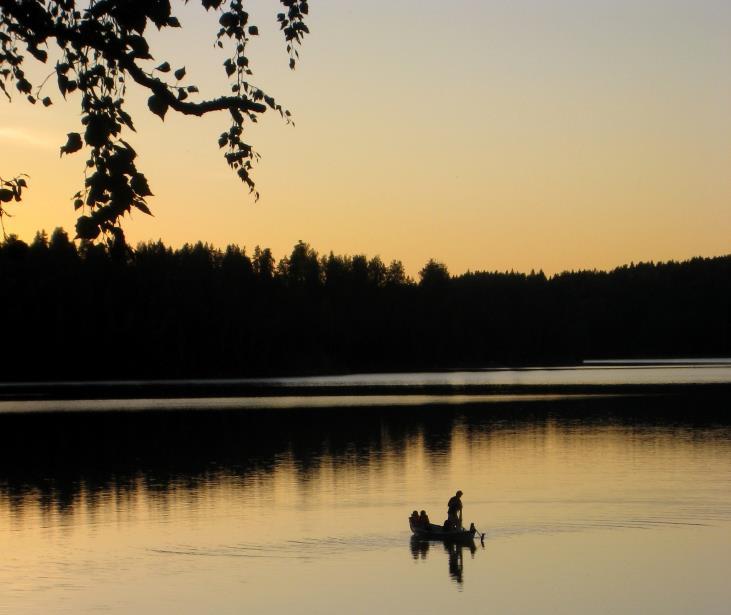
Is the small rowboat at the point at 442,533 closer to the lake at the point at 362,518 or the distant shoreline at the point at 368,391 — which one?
the lake at the point at 362,518

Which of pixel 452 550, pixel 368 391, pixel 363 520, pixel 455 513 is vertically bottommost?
pixel 452 550

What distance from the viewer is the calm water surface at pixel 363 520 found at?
27703mm

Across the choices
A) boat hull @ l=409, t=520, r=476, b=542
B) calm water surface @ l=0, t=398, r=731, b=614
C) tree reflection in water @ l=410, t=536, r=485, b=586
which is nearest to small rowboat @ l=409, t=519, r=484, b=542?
boat hull @ l=409, t=520, r=476, b=542

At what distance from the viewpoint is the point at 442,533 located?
112 ft

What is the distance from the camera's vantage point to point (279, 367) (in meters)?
199

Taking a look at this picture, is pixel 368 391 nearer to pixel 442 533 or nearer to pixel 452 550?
pixel 442 533

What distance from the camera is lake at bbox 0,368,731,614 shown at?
27734mm

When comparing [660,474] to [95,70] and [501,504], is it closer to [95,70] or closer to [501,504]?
[501,504]

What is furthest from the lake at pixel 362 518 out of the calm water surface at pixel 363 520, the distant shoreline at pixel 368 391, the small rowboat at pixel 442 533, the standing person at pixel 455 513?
the distant shoreline at pixel 368 391

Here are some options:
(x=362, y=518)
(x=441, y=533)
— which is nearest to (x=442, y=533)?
(x=441, y=533)

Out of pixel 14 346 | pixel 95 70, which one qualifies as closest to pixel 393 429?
pixel 95 70

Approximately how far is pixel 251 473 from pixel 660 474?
1703 centimetres

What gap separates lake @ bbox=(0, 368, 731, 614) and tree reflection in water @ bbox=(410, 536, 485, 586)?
0.36 feet

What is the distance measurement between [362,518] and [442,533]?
4.96 metres
